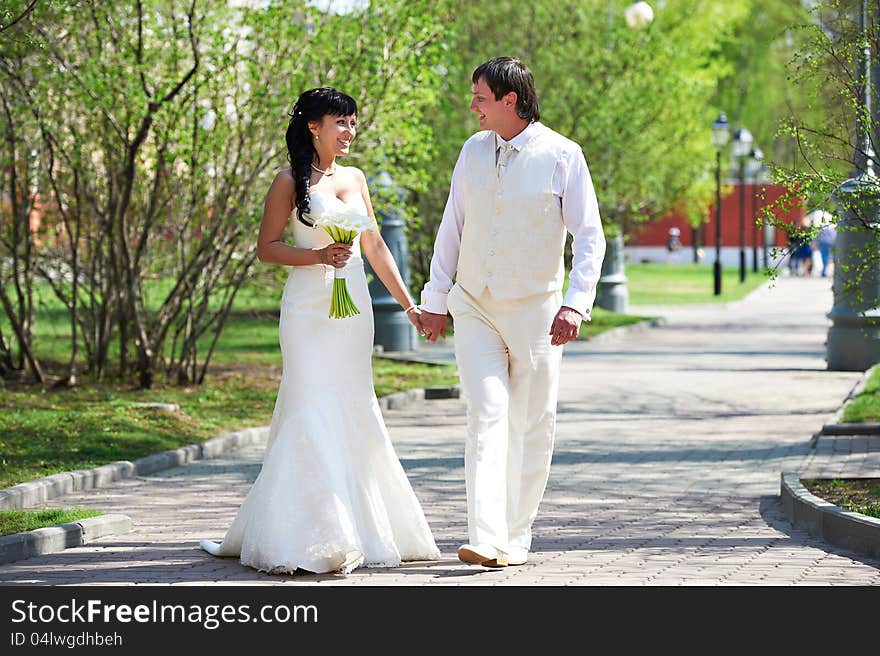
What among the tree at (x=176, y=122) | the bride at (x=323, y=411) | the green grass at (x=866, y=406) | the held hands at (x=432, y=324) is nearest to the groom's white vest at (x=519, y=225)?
the held hands at (x=432, y=324)

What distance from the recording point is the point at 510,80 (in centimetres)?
729

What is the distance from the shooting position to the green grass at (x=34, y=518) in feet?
28.1

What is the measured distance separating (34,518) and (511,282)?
3.07 meters

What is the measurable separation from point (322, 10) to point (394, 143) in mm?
2205

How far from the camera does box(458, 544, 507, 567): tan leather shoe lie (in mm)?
7258

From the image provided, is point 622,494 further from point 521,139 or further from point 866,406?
point 866,406

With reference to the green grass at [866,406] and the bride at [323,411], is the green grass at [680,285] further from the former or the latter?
the bride at [323,411]

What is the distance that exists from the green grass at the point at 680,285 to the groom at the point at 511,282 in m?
23.4

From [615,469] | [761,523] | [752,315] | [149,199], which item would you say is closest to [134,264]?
[149,199]

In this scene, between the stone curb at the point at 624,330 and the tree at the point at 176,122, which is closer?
the tree at the point at 176,122

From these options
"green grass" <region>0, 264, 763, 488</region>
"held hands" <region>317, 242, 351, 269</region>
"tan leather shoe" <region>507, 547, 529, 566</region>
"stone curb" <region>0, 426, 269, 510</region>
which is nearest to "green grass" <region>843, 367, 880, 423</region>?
"green grass" <region>0, 264, 763, 488</region>

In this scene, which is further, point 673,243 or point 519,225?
point 673,243

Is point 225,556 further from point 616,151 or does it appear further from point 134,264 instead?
point 616,151

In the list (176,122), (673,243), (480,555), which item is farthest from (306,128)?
(673,243)
